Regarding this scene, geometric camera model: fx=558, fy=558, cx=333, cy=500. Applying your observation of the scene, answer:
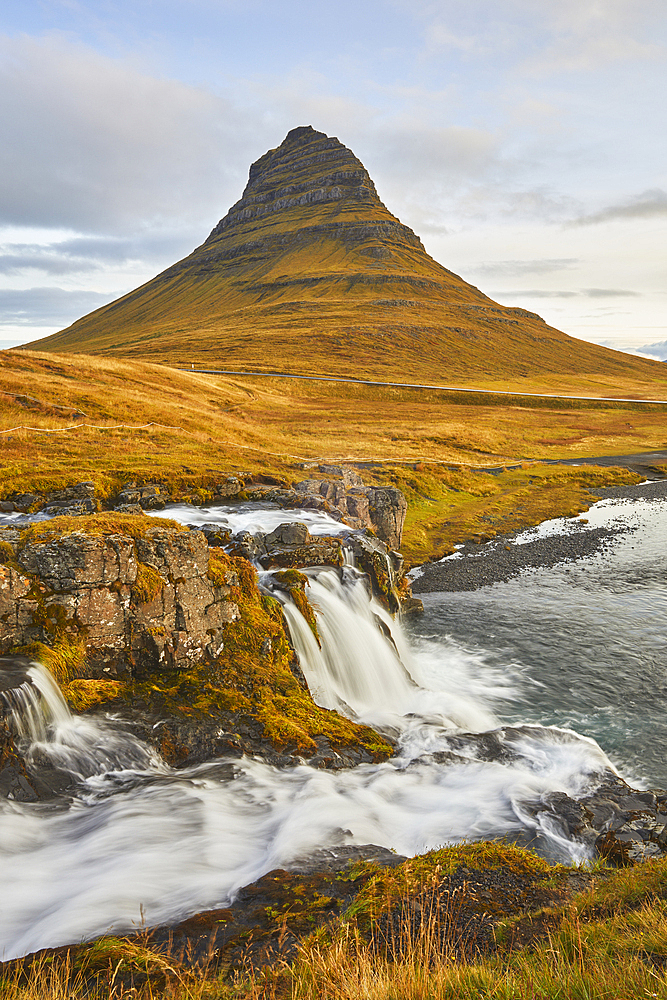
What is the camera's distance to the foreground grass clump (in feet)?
17.5

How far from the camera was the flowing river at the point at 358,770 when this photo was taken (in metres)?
9.80

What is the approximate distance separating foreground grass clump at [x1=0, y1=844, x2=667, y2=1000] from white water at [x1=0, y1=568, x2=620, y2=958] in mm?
1031

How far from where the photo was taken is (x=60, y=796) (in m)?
11.7

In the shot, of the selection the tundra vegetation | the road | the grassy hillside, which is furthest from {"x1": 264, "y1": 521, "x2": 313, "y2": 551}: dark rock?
the road

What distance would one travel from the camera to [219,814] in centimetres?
1178

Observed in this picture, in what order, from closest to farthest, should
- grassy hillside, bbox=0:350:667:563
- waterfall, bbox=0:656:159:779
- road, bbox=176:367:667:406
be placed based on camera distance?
1. waterfall, bbox=0:656:159:779
2. grassy hillside, bbox=0:350:667:563
3. road, bbox=176:367:667:406

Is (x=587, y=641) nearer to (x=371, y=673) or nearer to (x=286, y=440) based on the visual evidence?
(x=371, y=673)

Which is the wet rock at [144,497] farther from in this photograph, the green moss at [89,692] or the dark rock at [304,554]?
the green moss at [89,692]

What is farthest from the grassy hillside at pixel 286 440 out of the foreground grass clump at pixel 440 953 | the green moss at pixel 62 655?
the foreground grass clump at pixel 440 953

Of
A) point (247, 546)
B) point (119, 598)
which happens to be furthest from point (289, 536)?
point (119, 598)

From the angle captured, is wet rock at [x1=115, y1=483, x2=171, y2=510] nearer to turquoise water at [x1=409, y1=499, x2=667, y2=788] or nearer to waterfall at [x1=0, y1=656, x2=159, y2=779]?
turquoise water at [x1=409, y1=499, x2=667, y2=788]

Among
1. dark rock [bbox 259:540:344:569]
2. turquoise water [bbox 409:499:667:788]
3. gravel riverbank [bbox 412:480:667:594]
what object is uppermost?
dark rock [bbox 259:540:344:569]

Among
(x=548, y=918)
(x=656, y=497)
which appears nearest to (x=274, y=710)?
(x=548, y=918)

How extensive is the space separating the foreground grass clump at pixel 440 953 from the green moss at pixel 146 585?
8.22 metres
